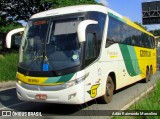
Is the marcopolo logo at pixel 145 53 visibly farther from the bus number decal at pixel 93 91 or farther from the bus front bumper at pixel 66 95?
the bus front bumper at pixel 66 95

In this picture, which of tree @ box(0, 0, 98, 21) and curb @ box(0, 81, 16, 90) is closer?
curb @ box(0, 81, 16, 90)

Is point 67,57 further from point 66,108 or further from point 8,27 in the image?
point 8,27

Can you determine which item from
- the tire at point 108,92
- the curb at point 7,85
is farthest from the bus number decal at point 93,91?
the curb at point 7,85

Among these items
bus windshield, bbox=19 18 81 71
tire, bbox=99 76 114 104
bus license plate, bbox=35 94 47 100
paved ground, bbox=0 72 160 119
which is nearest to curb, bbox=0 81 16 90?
paved ground, bbox=0 72 160 119

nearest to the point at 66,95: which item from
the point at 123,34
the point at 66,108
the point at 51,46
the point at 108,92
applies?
the point at 51,46

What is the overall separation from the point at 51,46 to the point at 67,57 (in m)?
0.64

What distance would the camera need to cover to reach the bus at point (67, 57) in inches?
363

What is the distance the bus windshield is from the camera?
939cm

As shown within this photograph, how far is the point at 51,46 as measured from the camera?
31.7 ft

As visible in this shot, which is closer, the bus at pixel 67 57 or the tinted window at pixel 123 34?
the bus at pixel 67 57

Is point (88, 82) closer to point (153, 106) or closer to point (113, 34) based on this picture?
point (153, 106)

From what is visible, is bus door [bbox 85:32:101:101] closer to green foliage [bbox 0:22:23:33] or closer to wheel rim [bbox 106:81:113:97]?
wheel rim [bbox 106:81:113:97]

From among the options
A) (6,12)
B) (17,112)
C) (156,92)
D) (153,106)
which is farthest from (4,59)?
(153,106)

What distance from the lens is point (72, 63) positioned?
9.30 metres
